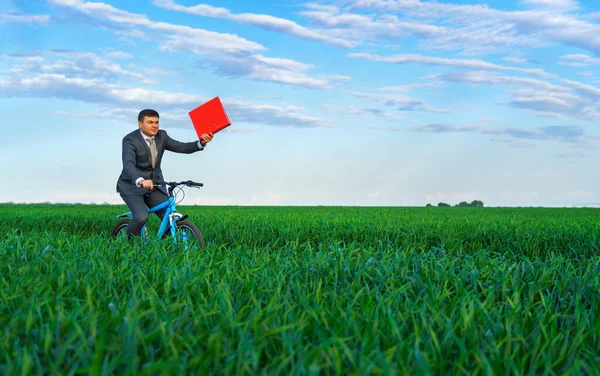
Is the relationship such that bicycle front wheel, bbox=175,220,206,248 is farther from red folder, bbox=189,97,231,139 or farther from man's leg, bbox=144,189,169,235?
red folder, bbox=189,97,231,139

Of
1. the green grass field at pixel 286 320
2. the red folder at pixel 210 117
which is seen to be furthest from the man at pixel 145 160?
the green grass field at pixel 286 320

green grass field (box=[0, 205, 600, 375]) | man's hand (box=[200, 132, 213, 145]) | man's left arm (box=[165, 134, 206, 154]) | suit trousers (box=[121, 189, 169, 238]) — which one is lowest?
green grass field (box=[0, 205, 600, 375])

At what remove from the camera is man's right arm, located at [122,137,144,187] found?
8.44 m

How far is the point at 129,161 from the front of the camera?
8.70 metres

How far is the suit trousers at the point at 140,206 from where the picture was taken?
8.83m

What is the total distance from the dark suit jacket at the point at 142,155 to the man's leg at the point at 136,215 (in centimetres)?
11

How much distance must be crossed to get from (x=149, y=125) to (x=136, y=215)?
135cm

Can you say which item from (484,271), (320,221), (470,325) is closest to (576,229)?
(320,221)

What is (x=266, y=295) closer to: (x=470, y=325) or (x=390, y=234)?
(x=470, y=325)

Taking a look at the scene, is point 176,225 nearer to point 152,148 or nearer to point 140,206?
point 140,206

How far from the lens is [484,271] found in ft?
18.2

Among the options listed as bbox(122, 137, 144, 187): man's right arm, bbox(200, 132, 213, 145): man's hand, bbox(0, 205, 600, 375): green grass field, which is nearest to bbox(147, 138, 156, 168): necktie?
bbox(122, 137, 144, 187): man's right arm

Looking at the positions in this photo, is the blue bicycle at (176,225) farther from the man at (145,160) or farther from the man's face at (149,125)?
the man's face at (149,125)

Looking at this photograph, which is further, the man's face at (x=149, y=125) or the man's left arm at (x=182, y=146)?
the man's left arm at (x=182, y=146)
